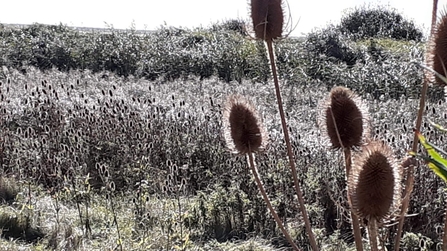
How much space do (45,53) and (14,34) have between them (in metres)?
2.16

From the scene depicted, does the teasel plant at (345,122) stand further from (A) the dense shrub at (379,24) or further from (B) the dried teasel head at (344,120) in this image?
(A) the dense shrub at (379,24)

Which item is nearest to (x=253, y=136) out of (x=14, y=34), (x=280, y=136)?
(x=280, y=136)

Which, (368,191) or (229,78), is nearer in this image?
(368,191)

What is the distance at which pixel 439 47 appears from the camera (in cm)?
174

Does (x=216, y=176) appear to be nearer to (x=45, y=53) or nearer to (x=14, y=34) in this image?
(x=45, y=53)

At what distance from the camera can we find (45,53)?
14945 millimetres

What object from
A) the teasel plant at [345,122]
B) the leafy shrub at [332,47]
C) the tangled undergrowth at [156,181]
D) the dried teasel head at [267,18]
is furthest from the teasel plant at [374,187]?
the leafy shrub at [332,47]

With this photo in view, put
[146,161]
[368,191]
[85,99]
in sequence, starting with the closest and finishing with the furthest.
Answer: [368,191]
[146,161]
[85,99]

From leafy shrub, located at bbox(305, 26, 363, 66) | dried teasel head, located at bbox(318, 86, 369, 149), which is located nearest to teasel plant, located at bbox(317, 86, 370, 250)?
dried teasel head, located at bbox(318, 86, 369, 149)

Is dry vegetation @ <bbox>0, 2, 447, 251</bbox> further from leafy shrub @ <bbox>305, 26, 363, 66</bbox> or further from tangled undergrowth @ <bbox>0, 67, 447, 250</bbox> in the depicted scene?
leafy shrub @ <bbox>305, 26, 363, 66</bbox>

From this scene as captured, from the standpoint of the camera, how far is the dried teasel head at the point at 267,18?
208cm

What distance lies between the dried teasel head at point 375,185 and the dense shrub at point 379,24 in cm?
1848

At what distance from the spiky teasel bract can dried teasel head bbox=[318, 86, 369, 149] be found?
32cm

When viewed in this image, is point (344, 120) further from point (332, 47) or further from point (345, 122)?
point (332, 47)
